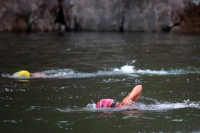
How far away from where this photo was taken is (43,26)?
139ft

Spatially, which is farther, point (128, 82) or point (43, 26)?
point (43, 26)

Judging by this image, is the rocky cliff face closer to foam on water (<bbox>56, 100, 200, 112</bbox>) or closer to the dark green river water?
the dark green river water

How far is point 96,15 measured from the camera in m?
41.5

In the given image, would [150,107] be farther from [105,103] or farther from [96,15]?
[96,15]

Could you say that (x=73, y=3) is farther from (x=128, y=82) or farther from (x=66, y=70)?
(x=128, y=82)

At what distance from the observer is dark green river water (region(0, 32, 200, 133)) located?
11.0 m

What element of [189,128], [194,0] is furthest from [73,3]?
[189,128]

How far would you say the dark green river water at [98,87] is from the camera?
11.0 m

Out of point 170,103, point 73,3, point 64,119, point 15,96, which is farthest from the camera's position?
point 73,3

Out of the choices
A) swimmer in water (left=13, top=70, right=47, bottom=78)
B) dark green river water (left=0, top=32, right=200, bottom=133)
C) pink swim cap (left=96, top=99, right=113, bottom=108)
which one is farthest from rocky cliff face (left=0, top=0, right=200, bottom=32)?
pink swim cap (left=96, top=99, right=113, bottom=108)

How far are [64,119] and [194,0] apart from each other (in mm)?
29420

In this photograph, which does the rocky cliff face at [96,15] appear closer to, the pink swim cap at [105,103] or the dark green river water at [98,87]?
the dark green river water at [98,87]

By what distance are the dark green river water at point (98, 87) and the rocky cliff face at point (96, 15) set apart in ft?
35.1

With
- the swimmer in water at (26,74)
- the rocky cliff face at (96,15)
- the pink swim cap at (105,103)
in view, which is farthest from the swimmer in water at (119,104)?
the rocky cliff face at (96,15)
